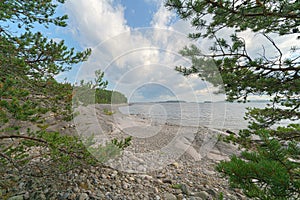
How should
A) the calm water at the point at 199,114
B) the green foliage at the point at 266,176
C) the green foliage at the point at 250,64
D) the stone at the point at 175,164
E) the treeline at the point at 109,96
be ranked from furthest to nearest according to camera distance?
the calm water at the point at 199,114, the stone at the point at 175,164, the treeline at the point at 109,96, the green foliage at the point at 250,64, the green foliage at the point at 266,176

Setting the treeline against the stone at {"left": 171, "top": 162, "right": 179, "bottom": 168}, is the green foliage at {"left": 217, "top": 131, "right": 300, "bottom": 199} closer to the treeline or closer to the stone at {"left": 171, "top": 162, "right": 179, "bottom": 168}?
the treeline

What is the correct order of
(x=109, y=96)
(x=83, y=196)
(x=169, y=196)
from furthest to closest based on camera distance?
(x=109, y=96)
(x=169, y=196)
(x=83, y=196)

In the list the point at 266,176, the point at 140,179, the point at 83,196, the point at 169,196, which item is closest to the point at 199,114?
the point at 140,179

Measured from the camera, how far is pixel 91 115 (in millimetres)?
4230

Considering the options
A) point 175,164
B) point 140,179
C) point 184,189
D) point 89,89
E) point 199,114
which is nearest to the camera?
point 89,89

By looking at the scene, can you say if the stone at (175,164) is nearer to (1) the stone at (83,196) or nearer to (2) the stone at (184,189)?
(2) the stone at (184,189)

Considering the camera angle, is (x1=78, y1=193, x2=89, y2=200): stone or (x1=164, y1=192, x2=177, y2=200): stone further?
(x1=164, y1=192, x2=177, y2=200): stone

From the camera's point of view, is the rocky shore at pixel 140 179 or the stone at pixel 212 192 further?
the stone at pixel 212 192

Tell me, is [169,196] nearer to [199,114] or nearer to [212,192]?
[212,192]

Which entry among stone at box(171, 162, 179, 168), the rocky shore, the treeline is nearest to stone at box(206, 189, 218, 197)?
the rocky shore

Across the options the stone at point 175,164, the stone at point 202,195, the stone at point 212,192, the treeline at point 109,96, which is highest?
the treeline at point 109,96

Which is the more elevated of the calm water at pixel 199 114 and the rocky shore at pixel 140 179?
the calm water at pixel 199 114

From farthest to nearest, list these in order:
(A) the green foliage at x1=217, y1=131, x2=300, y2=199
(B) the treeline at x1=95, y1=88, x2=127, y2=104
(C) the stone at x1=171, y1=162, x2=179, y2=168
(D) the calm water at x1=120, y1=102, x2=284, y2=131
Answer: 1. (D) the calm water at x1=120, y1=102, x2=284, y2=131
2. (C) the stone at x1=171, y1=162, x2=179, y2=168
3. (B) the treeline at x1=95, y1=88, x2=127, y2=104
4. (A) the green foliage at x1=217, y1=131, x2=300, y2=199

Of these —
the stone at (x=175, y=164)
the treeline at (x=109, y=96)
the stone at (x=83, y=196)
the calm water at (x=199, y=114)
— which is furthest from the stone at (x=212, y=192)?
the treeline at (x=109, y=96)
